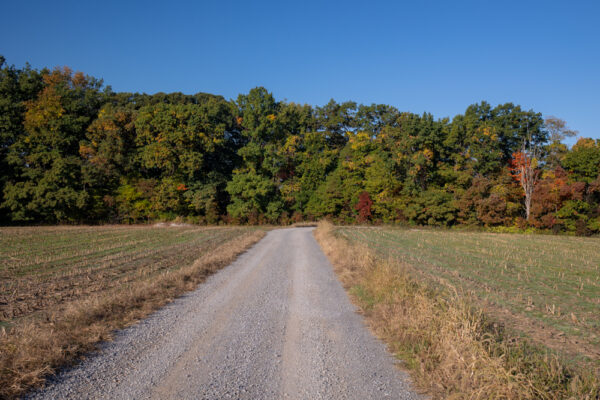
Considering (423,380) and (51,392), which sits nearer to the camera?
(51,392)

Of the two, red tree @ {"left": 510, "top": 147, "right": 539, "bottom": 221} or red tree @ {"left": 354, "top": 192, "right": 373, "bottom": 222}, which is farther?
red tree @ {"left": 354, "top": 192, "right": 373, "bottom": 222}

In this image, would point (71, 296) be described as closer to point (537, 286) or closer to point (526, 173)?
point (537, 286)

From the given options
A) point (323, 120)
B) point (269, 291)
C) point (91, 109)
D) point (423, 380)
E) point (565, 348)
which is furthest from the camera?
point (323, 120)

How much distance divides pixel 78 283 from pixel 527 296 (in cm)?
1302

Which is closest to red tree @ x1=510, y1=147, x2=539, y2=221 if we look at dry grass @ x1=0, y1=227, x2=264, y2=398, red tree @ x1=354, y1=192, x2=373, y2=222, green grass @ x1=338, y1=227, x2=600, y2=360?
red tree @ x1=354, y1=192, x2=373, y2=222

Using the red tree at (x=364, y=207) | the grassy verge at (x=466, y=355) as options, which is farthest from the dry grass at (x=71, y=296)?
the red tree at (x=364, y=207)

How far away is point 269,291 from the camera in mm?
9742

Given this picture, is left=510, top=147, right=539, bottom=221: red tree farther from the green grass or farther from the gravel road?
the gravel road

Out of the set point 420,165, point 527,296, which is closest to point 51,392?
point 527,296

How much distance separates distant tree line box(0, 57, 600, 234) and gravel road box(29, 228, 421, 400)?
3624 centimetres

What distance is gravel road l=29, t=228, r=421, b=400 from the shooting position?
4211 mm

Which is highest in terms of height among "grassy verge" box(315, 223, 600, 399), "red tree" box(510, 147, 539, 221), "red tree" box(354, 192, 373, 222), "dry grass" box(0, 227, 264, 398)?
"red tree" box(510, 147, 539, 221)

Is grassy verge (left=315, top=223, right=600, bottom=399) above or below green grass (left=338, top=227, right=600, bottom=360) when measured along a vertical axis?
above

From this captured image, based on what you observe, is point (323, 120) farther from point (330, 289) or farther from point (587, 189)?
point (330, 289)
